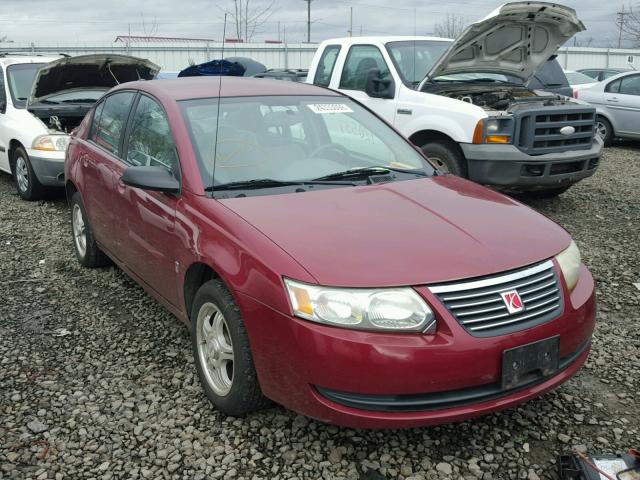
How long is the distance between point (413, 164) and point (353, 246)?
1.39 metres

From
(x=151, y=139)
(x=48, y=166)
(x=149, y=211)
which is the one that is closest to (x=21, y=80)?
(x=48, y=166)

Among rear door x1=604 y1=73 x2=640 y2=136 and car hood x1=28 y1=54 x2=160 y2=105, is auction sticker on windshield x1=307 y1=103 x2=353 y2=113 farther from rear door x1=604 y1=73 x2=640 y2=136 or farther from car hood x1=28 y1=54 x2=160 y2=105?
rear door x1=604 y1=73 x2=640 y2=136

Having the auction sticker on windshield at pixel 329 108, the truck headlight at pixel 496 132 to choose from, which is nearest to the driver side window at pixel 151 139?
the auction sticker on windshield at pixel 329 108

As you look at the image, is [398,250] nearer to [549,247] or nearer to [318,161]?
[549,247]

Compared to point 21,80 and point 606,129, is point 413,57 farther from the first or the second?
point 606,129

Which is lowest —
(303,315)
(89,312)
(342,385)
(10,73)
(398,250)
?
(89,312)

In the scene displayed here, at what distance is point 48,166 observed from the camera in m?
7.20

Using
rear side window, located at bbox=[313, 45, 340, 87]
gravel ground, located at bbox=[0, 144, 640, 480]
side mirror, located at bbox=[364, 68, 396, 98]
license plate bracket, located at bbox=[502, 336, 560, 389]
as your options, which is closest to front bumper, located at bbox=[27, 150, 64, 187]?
gravel ground, located at bbox=[0, 144, 640, 480]

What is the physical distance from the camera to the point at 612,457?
2.52 meters

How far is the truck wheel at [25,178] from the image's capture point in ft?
24.5

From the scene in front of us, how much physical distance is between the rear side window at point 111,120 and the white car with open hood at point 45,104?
104 inches

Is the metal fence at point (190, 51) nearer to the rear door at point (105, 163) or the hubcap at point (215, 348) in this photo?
the rear door at point (105, 163)

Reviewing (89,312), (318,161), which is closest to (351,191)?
(318,161)

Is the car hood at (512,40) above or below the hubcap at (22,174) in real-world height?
above
